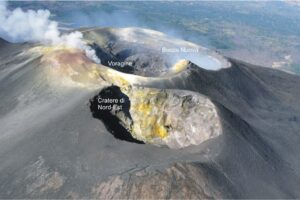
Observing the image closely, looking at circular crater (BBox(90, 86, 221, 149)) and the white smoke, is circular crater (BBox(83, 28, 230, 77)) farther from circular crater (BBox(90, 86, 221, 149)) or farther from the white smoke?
circular crater (BBox(90, 86, 221, 149))

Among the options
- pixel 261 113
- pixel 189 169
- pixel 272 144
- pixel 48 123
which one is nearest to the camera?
pixel 189 169

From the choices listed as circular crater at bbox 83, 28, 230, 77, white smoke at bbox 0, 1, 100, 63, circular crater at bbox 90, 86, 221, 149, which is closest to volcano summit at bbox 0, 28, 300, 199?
circular crater at bbox 90, 86, 221, 149

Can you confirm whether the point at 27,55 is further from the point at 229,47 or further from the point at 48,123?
the point at 229,47

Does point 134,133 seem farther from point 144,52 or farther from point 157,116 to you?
point 144,52

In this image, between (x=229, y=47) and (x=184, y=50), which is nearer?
(x=184, y=50)

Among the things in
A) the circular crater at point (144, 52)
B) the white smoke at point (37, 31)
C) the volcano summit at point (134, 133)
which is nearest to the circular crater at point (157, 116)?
the volcano summit at point (134, 133)

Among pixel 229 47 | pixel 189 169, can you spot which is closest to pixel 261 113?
pixel 189 169

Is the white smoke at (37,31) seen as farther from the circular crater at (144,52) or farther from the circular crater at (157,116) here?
the circular crater at (157,116)
